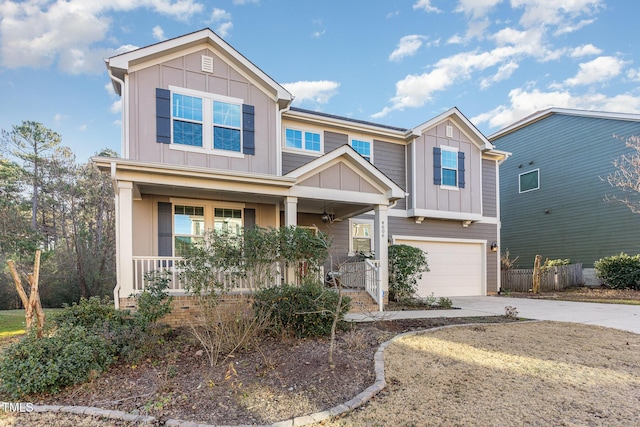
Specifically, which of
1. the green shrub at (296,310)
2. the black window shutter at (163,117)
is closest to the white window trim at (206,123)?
the black window shutter at (163,117)

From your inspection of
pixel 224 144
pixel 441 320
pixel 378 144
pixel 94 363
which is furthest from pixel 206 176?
pixel 378 144

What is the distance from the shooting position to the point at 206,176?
763 cm

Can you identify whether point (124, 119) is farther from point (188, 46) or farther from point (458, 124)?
point (458, 124)

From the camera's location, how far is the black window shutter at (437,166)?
41.8 ft

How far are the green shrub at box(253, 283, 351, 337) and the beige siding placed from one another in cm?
748

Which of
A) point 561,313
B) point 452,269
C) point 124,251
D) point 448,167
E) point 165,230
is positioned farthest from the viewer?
point 452,269

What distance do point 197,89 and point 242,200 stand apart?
3.06 m

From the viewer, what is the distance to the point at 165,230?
8930 mm

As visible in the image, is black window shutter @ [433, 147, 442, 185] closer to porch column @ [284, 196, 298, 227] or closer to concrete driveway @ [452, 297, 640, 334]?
concrete driveway @ [452, 297, 640, 334]

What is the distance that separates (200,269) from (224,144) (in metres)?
4.18

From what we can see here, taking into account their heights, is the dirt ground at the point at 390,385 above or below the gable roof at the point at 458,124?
below

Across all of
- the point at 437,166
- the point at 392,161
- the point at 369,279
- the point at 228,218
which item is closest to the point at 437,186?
the point at 437,166

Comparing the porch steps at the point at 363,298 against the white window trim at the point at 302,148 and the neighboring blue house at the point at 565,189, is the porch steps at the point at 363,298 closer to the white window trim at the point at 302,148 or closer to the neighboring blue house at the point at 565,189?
the white window trim at the point at 302,148

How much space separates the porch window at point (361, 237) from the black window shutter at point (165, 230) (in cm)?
549
